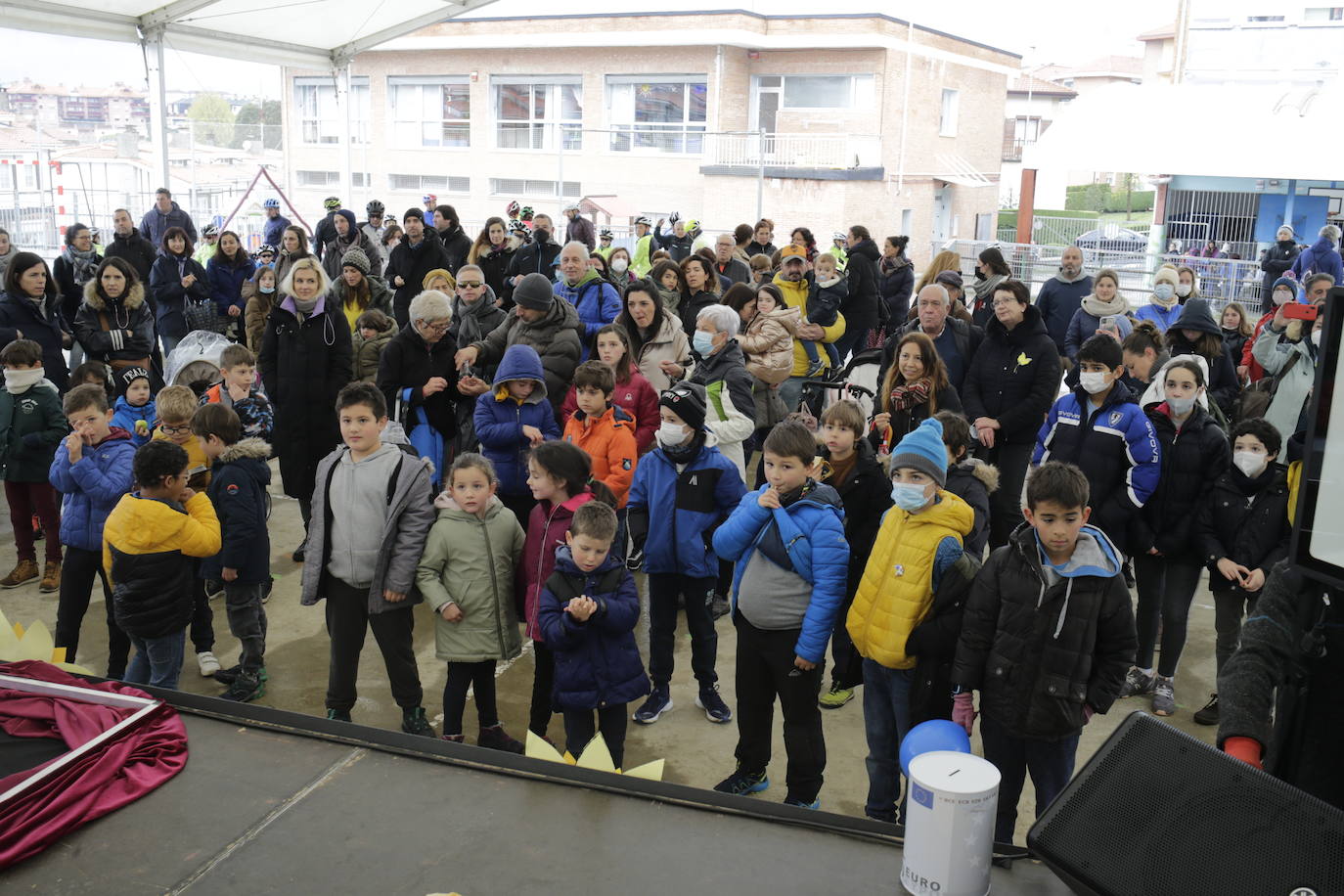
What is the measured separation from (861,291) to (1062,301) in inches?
73.3

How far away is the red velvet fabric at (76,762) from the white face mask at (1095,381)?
13.5ft

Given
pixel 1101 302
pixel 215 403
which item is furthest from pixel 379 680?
pixel 1101 302

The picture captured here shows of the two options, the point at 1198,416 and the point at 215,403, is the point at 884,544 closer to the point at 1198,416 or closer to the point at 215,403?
the point at 1198,416

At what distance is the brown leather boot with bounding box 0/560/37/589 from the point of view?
6520mm

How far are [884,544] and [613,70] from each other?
2811cm

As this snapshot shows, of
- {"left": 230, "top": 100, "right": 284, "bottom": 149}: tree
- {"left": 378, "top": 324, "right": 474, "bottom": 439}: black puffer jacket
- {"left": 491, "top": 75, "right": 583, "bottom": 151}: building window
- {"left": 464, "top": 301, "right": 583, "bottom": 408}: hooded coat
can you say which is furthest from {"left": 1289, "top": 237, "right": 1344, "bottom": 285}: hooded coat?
{"left": 230, "top": 100, "right": 284, "bottom": 149}: tree

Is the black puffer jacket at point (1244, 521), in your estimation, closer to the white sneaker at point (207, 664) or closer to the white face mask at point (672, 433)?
the white face mask at point (672, 433)

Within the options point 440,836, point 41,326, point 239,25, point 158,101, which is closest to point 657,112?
point 239,25

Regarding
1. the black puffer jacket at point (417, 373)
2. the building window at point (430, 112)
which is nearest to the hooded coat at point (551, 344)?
the black puffer jacket at point (417, 373)

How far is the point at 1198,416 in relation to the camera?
16.7ft

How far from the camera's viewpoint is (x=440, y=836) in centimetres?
282

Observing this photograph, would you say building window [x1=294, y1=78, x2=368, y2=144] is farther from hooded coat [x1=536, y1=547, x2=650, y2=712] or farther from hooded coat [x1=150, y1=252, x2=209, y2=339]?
hooded coat [x1=536, y1=547, x2=650, y2=712]

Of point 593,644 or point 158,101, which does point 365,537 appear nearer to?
point 593,644

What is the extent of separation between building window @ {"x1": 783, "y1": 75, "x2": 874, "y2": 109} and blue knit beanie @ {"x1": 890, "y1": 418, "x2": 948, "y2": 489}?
2595 cm
